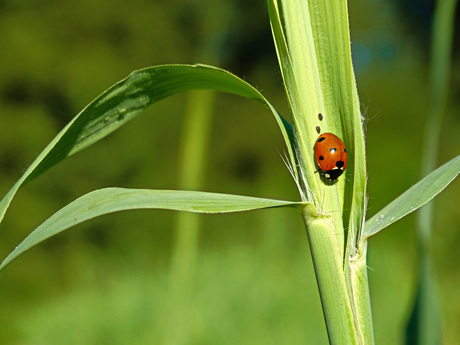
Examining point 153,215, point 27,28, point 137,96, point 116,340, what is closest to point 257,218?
point 153,215

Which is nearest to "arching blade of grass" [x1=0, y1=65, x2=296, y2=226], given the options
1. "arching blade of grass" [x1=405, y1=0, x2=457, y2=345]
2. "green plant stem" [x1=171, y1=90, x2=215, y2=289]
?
"arching blade of grass" [x1=405, y1=0, x2=457, y2=345]

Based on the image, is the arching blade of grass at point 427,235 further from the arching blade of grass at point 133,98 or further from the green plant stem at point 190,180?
the green plant stem at point 190,180

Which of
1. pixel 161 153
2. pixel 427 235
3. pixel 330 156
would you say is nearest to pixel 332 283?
pixel 330 156

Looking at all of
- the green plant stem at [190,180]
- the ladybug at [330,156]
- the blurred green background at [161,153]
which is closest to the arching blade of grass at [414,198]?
the ladybug at [330,156]

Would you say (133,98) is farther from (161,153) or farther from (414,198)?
(161,153)

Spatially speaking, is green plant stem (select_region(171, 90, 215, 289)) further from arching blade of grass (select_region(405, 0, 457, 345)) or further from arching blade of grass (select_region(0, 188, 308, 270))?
arching blade of grass (select_region(0, 188, 308, 270))
